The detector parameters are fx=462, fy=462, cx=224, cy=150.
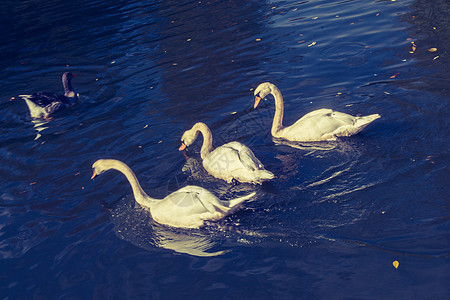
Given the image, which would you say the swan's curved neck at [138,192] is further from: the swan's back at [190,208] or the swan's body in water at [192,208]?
the swan's back at [190,208]

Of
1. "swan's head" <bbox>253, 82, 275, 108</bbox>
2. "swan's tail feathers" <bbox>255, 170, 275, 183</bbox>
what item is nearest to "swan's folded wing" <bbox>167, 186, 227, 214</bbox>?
"swan's tail feathers" <bbox>255, 170, 275, 183</bbox>

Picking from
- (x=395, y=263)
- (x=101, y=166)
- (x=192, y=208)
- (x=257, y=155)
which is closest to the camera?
(x=395, y=263)

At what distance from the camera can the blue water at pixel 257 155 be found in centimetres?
626

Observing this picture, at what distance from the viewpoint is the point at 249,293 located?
5988mm

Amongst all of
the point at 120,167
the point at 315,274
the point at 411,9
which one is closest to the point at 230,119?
the point at 120,167

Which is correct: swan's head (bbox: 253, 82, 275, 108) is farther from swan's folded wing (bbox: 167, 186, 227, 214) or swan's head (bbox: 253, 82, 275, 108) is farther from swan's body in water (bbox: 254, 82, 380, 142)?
swan's folded wing (bbox: 167, 186, 227, 214)

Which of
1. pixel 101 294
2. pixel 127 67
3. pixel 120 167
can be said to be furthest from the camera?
pixel 127 67

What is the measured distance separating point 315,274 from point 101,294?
2.94 metres

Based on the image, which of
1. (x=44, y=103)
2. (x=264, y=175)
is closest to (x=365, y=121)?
(x=264, y=175)

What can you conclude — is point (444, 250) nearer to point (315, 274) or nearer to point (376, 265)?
point (376, 265)

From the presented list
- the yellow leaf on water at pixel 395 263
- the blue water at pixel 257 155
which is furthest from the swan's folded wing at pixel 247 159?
the yellow leaf on water at pixel 395 263

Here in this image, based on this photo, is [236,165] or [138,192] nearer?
[138,192]

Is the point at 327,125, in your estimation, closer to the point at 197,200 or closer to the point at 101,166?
the point at 197,200

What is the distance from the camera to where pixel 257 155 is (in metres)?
9.30
